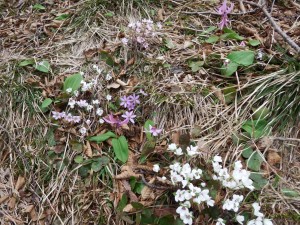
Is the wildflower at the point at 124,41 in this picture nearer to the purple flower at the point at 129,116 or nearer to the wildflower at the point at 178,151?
the purple flower at the point at 129,116

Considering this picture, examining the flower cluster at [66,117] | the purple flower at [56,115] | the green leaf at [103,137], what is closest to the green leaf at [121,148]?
the green leaf at [103,137]

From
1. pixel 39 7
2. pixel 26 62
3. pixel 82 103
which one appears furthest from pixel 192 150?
pixel 39 7

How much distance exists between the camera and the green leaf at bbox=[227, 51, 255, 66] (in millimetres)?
2007

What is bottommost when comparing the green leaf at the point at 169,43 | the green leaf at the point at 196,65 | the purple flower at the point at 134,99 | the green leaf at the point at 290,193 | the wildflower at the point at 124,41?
the green leaf at the point at 290,193

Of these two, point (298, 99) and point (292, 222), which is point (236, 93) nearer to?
point (298, 99)

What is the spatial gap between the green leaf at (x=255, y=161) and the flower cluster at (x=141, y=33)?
0.99 m

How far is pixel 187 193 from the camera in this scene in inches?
57.8

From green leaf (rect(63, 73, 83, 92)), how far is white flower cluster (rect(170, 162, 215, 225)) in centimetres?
85

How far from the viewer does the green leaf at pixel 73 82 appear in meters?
2.05

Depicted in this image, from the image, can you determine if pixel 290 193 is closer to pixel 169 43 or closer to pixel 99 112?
pixel 99 112

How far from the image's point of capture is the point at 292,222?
5.15 ft

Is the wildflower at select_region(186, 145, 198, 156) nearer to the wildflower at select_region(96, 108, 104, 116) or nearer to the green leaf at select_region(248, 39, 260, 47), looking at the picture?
the wildflower at select_region(96, 108, 104, 116)

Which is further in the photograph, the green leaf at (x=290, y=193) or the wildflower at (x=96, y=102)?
the wildflower at (x=96, y=102)

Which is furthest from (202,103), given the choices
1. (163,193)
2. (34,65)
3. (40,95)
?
(34,65)
